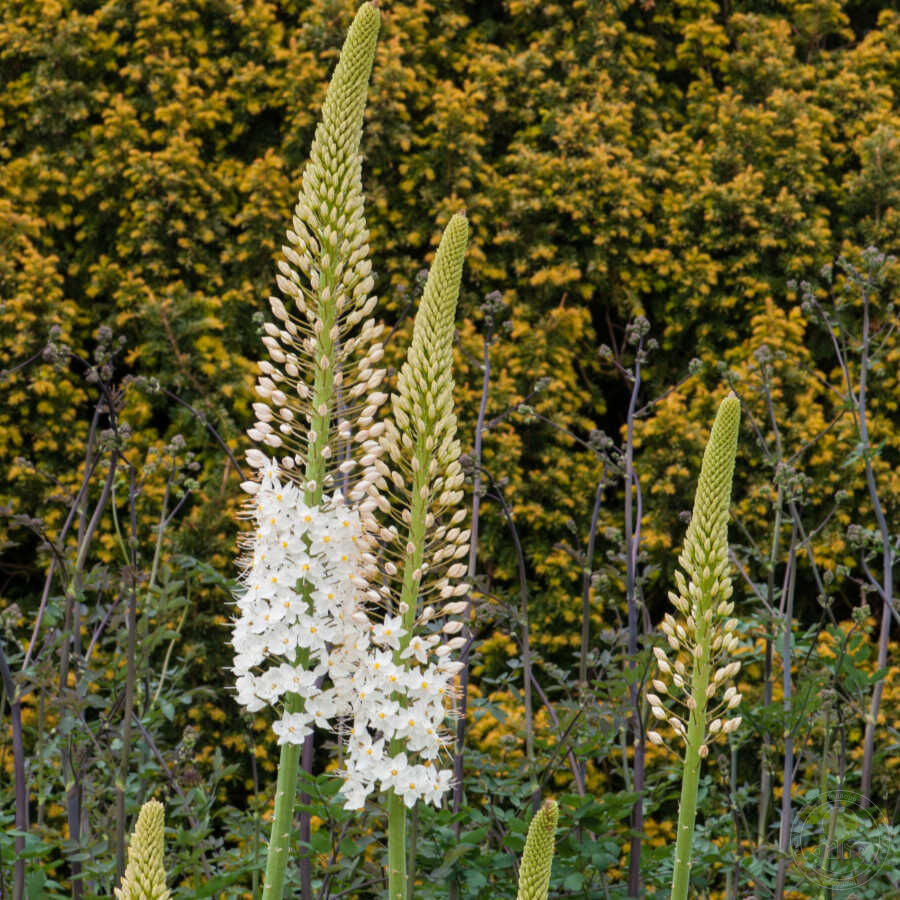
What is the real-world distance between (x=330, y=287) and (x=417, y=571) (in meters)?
0.71

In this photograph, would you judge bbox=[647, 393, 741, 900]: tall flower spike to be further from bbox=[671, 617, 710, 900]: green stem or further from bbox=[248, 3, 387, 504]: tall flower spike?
bbox=[248, 3, 387, 504]: tall flower spike

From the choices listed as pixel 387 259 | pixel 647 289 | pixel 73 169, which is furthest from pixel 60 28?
pixel 647 289

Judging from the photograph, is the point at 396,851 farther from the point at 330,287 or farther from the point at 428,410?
the point at 330,287

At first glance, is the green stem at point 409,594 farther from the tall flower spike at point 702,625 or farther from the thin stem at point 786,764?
the thin stem at point 786,764

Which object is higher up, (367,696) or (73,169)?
(73,169)

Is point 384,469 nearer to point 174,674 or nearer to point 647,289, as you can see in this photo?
point 174,674

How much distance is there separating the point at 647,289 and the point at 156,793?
17.9 feet

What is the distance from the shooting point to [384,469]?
2680mm

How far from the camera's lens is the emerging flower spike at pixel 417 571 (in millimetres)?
2604

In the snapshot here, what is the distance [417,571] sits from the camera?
265cm

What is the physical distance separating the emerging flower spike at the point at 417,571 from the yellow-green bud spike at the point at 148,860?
Result: 0.75m

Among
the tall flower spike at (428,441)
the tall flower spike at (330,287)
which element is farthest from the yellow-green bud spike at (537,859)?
the tall flower spike at (330,287)

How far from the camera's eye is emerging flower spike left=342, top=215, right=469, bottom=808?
2604 mm

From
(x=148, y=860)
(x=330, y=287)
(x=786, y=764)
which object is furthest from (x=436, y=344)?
(x=786, y=764)
